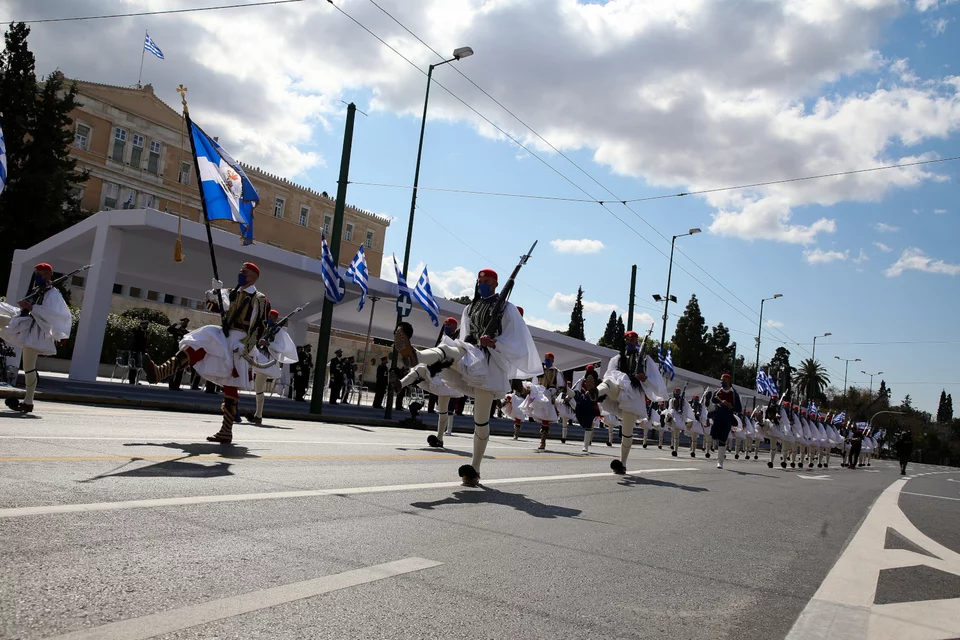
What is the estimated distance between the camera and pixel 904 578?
19.4ft

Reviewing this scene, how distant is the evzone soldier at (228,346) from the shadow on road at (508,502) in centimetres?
328

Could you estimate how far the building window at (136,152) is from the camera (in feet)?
204

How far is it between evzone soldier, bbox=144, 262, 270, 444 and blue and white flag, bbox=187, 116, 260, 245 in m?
3.74

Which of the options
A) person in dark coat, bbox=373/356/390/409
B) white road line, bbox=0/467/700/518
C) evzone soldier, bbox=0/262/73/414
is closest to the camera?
white road line, bbox=0/467/700/518

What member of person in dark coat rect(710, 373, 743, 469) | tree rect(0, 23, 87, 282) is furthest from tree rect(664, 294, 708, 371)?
person in dark coat rect(710, 373, 743, 469)

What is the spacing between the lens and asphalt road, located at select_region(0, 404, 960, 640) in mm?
3307

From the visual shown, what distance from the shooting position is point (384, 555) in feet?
14.8

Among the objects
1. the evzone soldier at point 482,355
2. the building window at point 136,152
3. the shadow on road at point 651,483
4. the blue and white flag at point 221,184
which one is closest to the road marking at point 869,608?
the evzone soldier at point 482,355

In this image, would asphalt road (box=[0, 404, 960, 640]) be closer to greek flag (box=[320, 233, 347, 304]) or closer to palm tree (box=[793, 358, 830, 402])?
greek flag (box=[320, 233, 347, 304])

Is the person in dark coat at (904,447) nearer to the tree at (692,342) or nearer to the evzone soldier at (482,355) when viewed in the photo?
the evzone soldier at (482,355)

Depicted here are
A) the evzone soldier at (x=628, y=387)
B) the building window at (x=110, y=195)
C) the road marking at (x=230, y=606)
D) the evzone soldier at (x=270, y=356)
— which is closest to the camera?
the road marking at (x=230, y=606)

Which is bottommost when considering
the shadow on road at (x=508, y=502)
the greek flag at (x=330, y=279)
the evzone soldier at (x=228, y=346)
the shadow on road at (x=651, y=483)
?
the shadow on road at (x=508, y=502)

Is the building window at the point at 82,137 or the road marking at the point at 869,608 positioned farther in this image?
the building window at the point at 82,137

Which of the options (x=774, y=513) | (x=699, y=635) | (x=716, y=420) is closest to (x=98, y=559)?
(x=699, y=635)
